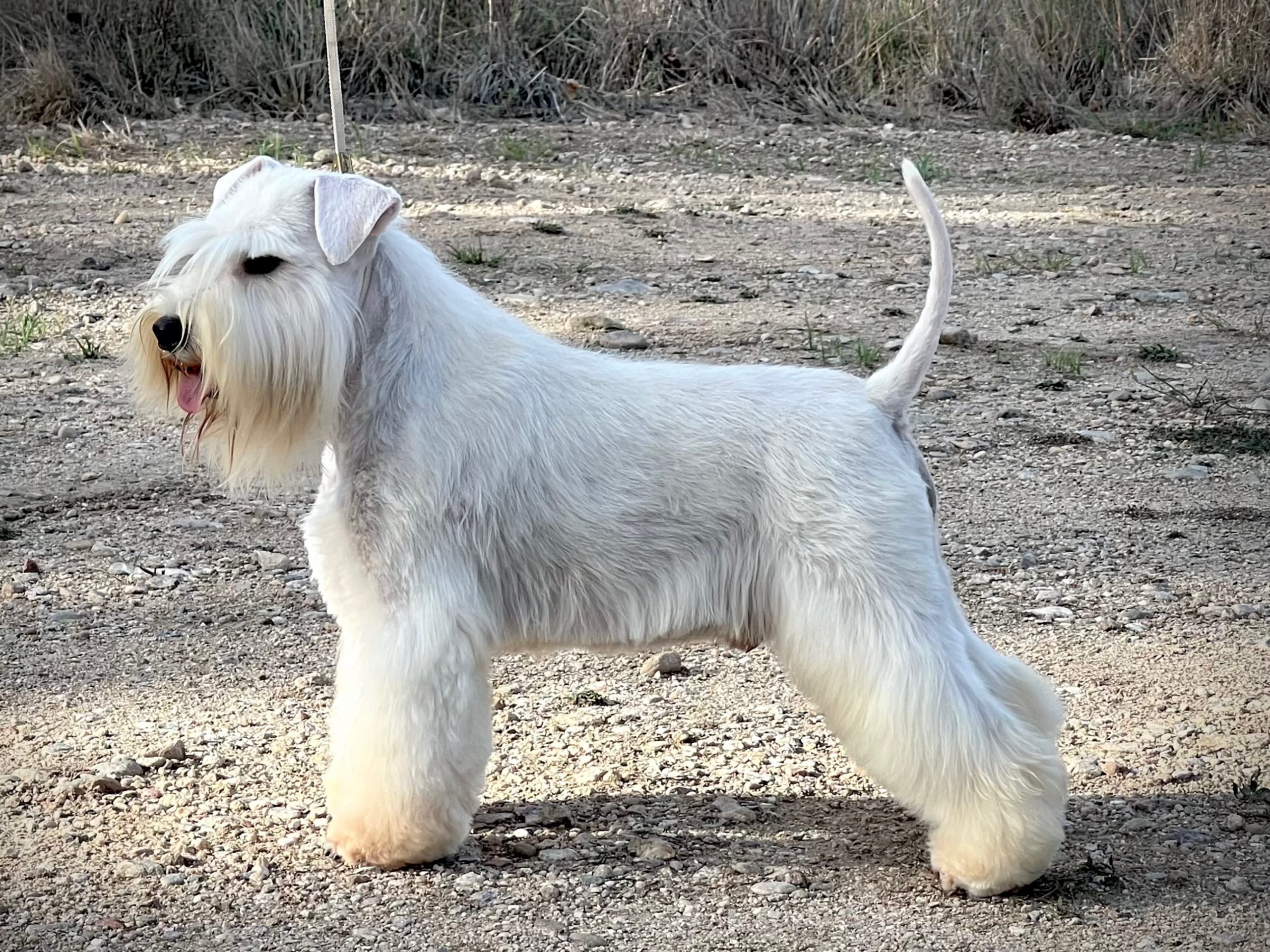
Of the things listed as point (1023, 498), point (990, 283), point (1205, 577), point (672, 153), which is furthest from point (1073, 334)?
point (672, 153)

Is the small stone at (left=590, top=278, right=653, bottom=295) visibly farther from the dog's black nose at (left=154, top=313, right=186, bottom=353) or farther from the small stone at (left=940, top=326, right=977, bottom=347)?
the dog's black nose at (left=154, top=313, right=186, bottom=353)

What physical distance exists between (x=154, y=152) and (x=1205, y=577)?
28.0ft

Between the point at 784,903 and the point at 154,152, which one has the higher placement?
the point at 154,152

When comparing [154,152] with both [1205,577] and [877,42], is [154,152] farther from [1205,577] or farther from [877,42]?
[1205,577]

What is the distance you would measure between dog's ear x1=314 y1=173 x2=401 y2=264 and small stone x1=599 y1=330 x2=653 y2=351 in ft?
14.2

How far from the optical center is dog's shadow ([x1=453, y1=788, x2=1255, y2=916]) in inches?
145

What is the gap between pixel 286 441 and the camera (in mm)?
3586

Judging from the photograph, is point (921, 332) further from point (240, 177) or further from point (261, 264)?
point (240, 177)

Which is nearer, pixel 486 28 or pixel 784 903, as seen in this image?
pixel 784 903

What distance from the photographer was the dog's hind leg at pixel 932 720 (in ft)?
11.4

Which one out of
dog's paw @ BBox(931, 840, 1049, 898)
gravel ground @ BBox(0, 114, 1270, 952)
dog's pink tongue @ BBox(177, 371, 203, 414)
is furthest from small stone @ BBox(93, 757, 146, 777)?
dog's paw @ BBox(931, 840, 1049, 898)

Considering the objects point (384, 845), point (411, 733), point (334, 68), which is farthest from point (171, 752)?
point (334, 68)

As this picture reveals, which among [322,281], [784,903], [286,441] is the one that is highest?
[322,281]

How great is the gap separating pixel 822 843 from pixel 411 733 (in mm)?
1082
